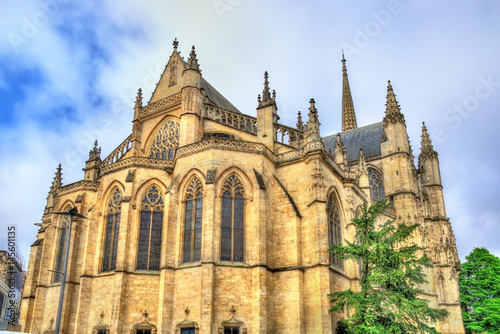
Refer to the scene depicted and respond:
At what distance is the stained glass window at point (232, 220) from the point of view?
2336cm

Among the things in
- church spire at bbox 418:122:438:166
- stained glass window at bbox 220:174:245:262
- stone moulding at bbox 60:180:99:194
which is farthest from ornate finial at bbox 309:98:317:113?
church spire at bbox 418:122:438:166

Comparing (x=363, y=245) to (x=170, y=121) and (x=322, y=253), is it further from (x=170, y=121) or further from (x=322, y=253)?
(x=170, y=121)

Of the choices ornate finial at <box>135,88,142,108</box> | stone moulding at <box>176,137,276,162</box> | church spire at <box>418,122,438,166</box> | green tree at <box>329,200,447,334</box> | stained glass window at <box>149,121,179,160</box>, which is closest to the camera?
green tree at <box>329,200,447,334</box>

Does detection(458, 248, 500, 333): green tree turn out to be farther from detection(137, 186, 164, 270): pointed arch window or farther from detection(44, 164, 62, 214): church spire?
detection(44, 164, 62, 214): church spire

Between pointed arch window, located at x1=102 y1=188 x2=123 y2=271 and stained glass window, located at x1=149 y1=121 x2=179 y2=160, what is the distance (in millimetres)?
5007

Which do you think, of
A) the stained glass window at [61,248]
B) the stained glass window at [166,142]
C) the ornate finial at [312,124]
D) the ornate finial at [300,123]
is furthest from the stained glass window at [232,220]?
the stained glass window at [61,248]

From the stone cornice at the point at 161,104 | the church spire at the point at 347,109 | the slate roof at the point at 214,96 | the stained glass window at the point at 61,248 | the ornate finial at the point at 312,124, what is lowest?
the stained glass window at the point at 61,248

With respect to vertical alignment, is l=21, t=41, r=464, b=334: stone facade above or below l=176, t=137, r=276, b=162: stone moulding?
below

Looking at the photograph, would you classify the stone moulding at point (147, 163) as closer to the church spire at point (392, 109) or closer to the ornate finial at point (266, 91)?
the ornate finial at point (266, 91)

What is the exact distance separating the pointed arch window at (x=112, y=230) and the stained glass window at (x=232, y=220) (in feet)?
24.0

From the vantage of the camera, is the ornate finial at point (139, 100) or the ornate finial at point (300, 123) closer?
the ornate finial at point (300, 123)

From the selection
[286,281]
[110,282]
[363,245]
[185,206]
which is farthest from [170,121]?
[363,245]

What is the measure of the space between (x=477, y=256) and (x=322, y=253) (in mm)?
29716

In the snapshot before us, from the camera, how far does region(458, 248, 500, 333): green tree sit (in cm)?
3756
